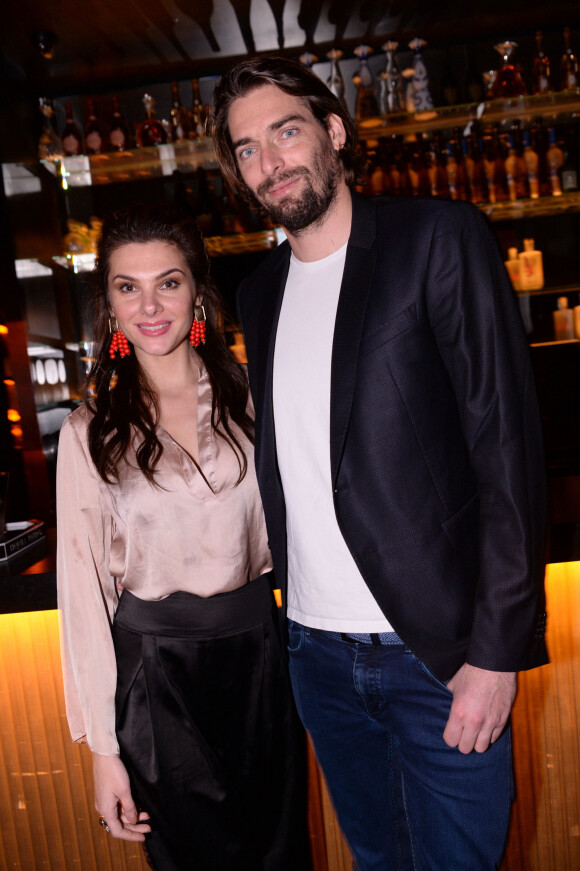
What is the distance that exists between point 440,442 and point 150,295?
0.73 meters

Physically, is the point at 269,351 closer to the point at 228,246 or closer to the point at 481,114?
the point at 228,246

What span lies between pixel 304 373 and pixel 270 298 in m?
0.25

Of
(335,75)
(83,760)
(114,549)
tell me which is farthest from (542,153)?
(83,760)

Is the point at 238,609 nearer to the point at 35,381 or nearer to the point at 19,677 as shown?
the point at 19,677

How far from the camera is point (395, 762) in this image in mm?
1346

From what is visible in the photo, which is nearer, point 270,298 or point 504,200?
point 270,298

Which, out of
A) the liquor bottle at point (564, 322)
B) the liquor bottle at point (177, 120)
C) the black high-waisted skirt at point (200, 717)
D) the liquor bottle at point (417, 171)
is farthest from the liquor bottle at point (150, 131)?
the black high-waisted skirt at point (200, 717)

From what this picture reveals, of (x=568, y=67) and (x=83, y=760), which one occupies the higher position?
(x=568, y=67)

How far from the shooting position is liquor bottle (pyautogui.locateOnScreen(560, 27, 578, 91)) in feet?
10.8

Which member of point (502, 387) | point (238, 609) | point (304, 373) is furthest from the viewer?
point (238, 609)

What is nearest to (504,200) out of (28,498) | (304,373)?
(304,373)

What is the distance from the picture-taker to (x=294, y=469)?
1.29 m

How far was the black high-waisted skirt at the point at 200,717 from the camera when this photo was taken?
1.41m

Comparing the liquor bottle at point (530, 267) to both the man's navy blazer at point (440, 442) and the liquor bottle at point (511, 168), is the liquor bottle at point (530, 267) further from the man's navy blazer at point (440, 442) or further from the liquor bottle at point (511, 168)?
the man's navy blazer at point (440, 442)
